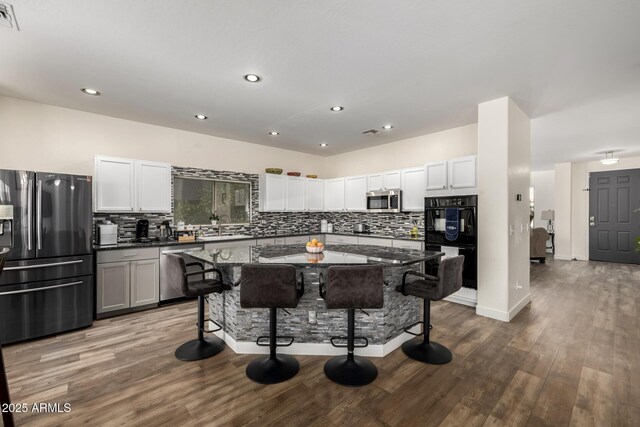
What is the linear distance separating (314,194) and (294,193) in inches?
22.3

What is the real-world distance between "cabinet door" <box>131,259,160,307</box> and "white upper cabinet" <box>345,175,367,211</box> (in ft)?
12.4

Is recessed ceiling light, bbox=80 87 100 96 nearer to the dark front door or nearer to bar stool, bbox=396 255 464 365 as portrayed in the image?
bar stool, bbox=396 255 464 365

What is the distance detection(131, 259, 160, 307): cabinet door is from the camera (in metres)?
4.03

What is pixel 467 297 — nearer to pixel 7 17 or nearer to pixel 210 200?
pixel 210 200

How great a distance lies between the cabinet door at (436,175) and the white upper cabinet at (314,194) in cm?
268

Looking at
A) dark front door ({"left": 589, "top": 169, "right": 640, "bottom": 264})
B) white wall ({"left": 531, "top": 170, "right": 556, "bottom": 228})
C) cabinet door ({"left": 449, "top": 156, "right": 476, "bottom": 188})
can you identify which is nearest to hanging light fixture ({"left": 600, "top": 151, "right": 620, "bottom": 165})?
dark front door ({"left": 589, "top": 169, "right": 640, "bottom": 264})

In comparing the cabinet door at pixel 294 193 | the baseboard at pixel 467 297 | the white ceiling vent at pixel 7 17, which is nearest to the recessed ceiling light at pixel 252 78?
the white ceiling vent at pixel 7 17

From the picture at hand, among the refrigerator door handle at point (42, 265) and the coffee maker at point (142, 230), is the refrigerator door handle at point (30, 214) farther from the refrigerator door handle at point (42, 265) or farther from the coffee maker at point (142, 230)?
the coffee maker at point (142, 230)

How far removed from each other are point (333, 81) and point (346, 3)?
46.5 inches

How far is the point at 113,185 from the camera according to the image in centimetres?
416

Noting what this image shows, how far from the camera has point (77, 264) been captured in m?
3.44

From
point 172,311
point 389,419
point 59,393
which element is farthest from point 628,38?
point 172,311

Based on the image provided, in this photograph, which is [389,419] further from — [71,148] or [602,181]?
[602,181]

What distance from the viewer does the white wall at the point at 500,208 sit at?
3684 mm
